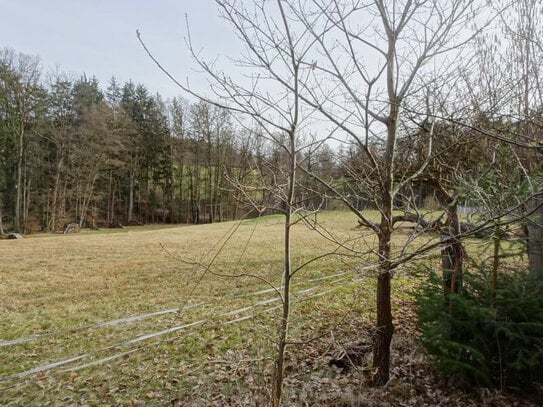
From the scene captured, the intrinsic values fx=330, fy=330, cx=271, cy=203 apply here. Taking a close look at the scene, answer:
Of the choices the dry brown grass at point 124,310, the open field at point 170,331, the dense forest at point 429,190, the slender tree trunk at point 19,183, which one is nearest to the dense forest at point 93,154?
the slender tree trunk at point 19,183

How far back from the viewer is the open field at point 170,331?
3.35 m

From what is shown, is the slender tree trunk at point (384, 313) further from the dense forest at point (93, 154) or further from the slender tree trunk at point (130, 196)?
the slender tree trunk at point (130, 196)

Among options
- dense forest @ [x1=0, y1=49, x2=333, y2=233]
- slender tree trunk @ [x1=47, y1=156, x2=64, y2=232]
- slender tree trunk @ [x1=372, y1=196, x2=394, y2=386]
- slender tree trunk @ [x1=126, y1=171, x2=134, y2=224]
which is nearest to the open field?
slender tree trunk @ [x1=372, y1=196, x2=394, y2=386]

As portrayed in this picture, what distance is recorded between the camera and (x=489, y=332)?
2660 millimetres

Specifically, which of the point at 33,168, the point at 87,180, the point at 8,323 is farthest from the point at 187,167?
the point at 8,323

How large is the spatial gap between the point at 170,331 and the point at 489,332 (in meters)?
3.86

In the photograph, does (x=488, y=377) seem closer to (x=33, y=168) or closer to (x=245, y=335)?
(x=245, y=335)

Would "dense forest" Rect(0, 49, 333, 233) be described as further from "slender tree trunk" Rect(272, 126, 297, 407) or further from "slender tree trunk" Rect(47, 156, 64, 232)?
"slender tree trunk" Rect(272, 126, 297, 407)

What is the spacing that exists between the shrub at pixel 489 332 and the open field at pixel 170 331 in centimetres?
88

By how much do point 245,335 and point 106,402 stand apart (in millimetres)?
1861

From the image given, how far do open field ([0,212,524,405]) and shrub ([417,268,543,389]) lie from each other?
0.88 m

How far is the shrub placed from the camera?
99.0 inches

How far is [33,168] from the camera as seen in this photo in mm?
22141

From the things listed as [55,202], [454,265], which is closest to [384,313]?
[454,265]
